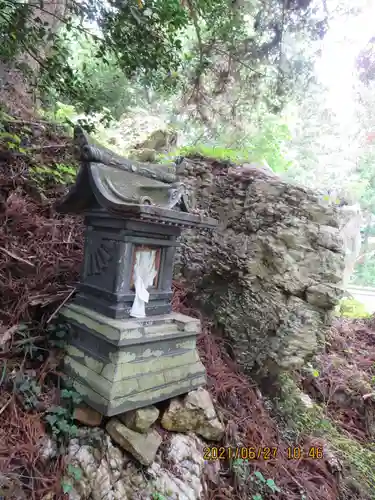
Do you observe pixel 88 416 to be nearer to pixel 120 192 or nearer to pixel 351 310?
pixel 120 192

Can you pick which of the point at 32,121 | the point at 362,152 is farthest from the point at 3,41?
the point at 362,152

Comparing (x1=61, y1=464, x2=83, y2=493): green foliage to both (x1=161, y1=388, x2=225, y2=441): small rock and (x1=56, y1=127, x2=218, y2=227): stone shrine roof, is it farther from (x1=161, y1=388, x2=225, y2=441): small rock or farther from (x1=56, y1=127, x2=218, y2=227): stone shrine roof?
(x1=56, y1=127, x2=218, y2=227): stone shrine roof

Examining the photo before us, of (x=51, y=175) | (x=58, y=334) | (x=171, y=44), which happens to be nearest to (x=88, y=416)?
(x=58, y=334)

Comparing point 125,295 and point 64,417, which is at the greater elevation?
point 125,295

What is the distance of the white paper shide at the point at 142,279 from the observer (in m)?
2.70

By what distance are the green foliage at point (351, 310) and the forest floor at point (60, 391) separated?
9.89 ft

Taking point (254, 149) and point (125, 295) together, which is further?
point (254, 149)

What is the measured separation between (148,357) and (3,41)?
3233mm

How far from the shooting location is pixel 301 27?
4098 millimetres

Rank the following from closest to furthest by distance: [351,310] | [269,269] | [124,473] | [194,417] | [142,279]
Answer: [124,473] → [142,279] → [194,417] → [269,269] → [351,310]
